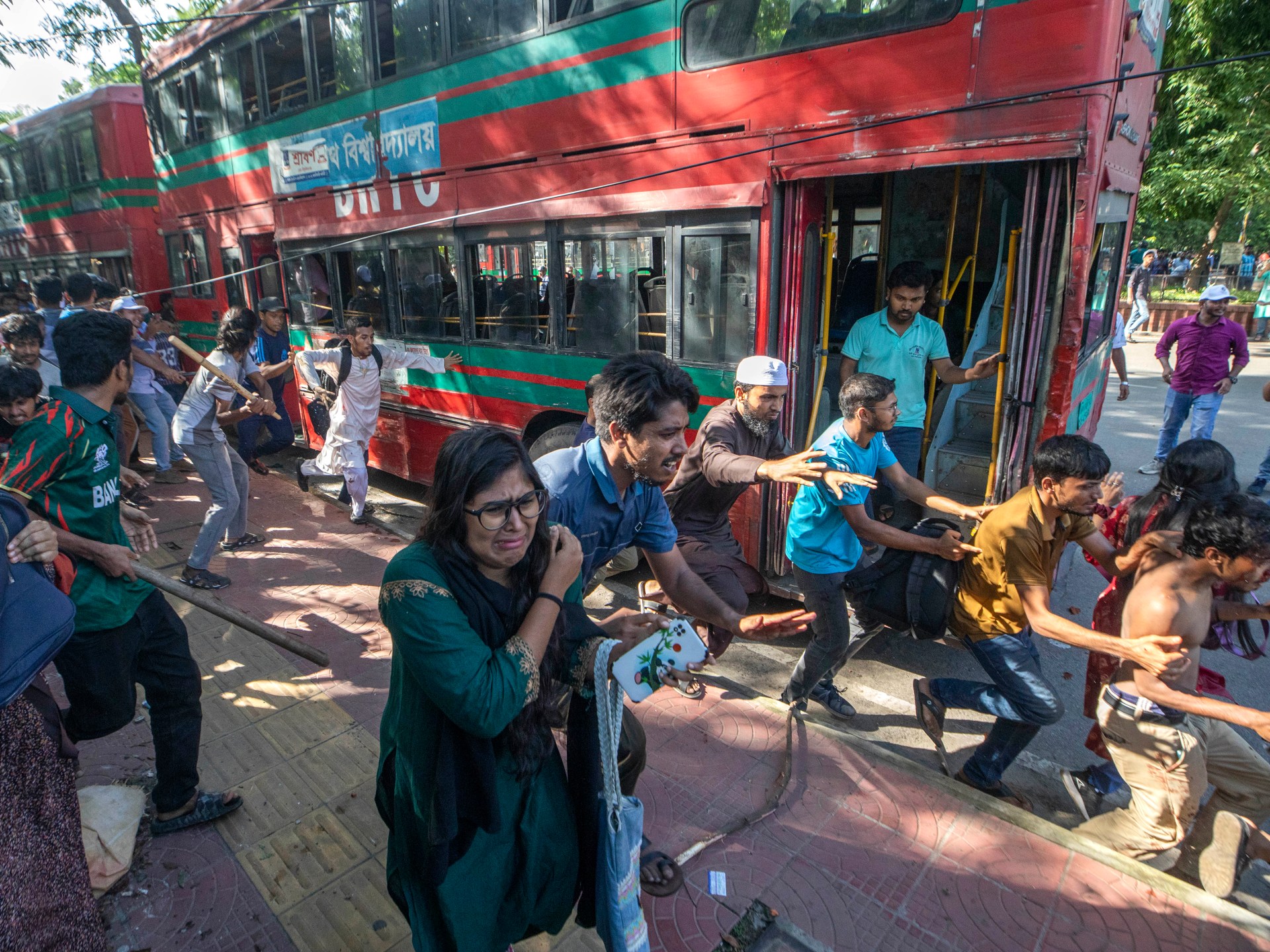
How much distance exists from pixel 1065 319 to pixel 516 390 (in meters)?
3.66

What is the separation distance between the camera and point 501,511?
1647 millimetres

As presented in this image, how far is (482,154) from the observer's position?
546 centimetres

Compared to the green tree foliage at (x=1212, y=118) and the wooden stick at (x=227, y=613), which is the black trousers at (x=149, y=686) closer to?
the wooden stick at (x=227, y=613)

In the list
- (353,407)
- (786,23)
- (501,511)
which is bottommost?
(353,407)

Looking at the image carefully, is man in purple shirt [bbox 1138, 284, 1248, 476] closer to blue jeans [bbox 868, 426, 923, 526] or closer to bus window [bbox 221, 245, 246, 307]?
blue jeans [bbox 868, 426, 923, 526]

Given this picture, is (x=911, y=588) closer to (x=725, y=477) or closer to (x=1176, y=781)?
(x=725, y=477)

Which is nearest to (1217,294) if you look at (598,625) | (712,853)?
(712,853)

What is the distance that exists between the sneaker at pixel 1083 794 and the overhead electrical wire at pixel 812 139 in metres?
2.62

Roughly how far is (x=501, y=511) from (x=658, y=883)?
5.14 ft

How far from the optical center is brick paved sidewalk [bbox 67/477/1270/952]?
2.35 m

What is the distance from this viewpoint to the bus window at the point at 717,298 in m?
4.26

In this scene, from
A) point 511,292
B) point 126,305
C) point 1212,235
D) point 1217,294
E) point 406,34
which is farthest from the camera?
point 1212,235

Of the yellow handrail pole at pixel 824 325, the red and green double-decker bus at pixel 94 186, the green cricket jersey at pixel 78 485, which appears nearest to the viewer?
the green cricket jersey at pixel 78 485

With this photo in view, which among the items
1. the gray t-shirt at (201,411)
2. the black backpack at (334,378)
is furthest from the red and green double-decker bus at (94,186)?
the gray t-shirt at (201,411)
